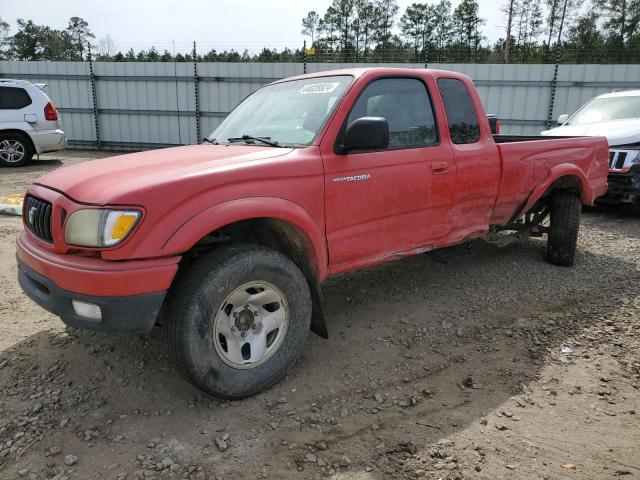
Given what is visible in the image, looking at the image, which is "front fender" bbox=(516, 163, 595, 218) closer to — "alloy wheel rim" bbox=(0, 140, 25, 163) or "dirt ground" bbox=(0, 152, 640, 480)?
"dirt ground" bbox=(0, 152, 640, 480)

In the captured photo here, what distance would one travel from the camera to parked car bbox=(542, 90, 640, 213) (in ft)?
23.5

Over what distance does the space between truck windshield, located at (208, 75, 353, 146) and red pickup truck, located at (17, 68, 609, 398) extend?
0.05 ft

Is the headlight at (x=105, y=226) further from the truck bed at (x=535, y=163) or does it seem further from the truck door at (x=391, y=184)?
the truck bed at (x=535, y=163)

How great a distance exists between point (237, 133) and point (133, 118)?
13624mm

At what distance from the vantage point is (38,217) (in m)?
2.85

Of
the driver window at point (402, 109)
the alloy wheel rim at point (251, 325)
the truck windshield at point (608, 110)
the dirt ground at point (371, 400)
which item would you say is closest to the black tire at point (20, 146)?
the dirt ground at point (371, 400)

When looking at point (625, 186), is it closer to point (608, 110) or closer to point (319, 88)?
point (608, 110)

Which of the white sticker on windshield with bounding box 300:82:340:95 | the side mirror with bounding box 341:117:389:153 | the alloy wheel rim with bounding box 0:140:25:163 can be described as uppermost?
the white sticker on windshield with bounding box 300:82:340:95

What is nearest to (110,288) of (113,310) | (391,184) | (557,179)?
(113,310)

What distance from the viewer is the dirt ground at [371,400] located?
2.42 m

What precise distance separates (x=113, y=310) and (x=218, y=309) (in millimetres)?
536

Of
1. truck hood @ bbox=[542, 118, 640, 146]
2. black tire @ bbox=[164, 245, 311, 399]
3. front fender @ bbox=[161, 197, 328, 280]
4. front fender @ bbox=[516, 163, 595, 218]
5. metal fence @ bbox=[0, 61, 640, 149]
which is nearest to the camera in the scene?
front fender @ bbox=[161, 197, 328, 280]

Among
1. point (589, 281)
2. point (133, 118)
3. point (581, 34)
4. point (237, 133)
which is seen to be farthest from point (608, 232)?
point (581, 34)

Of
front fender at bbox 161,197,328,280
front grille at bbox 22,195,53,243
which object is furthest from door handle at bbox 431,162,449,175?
front grille at bbox 22,195,53,243
